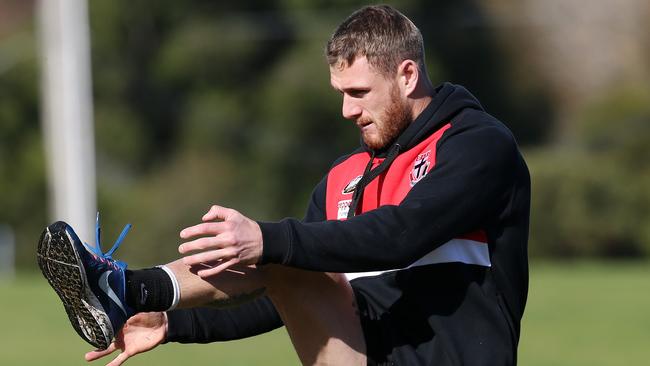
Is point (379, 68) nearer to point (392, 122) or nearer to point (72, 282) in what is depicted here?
point (392, 122)

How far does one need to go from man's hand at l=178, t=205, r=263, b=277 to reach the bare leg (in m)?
0.23

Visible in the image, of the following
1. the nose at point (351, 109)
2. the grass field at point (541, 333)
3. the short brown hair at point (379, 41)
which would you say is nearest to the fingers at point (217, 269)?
the nose at point (351, 109)

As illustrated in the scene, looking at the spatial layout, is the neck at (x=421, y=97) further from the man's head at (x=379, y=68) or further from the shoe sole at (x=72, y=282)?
the shoe sole at (x=72, y=282)

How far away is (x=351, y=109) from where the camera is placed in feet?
17.1

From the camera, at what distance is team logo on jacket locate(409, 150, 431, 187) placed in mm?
5172

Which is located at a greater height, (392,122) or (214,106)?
(392,122)

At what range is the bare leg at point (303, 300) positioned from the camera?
4902 mm

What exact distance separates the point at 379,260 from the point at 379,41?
85cm

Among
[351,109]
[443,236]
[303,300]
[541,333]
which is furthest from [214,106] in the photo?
[443,236]

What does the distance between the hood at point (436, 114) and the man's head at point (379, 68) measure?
47mm

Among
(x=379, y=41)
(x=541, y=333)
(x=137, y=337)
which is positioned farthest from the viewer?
(x=541, y=333)

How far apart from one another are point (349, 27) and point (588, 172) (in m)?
23.2

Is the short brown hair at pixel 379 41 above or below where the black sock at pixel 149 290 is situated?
above

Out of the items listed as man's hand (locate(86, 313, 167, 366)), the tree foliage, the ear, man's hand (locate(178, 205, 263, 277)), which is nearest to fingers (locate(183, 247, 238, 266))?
man's hand (locate(178, 205, 263, 277))
